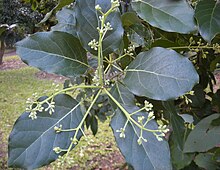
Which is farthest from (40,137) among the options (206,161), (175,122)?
(206,161)

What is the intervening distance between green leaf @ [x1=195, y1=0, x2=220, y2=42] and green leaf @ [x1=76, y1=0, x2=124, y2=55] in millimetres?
144

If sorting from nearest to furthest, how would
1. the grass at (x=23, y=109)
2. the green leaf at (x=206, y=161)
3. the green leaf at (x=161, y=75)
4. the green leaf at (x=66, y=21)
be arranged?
the green leaf at (x=161, y=75) → the green leaf at (x=66, y=21) → the green leaf at (x=206, y=161) → the grass at (x=23, y=109)

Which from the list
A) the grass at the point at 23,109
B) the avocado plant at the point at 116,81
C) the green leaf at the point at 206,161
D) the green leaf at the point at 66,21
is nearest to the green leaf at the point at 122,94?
the avocado plant at the point at 116,81

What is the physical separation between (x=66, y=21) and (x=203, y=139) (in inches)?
16.8

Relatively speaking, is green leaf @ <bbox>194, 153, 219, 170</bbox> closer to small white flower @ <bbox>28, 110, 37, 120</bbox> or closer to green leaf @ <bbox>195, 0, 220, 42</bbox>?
green leaf @ <bbox>195, 0, 220, 42</bbox>

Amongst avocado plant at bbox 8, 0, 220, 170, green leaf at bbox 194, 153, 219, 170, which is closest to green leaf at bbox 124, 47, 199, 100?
avocado plant at bbox 8, 0, 220, 170

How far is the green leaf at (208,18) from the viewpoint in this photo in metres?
0.63

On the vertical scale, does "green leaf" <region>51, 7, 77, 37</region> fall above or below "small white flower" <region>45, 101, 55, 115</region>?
above

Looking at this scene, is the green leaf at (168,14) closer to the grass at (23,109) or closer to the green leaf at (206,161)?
the grass at (23,109)

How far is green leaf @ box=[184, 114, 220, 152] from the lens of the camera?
85cm

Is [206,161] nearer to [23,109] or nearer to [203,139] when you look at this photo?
[203,139]

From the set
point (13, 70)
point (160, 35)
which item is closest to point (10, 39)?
point (13, 70)

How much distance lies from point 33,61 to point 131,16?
8.1 inches

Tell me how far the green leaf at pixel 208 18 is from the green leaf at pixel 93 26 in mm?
144
